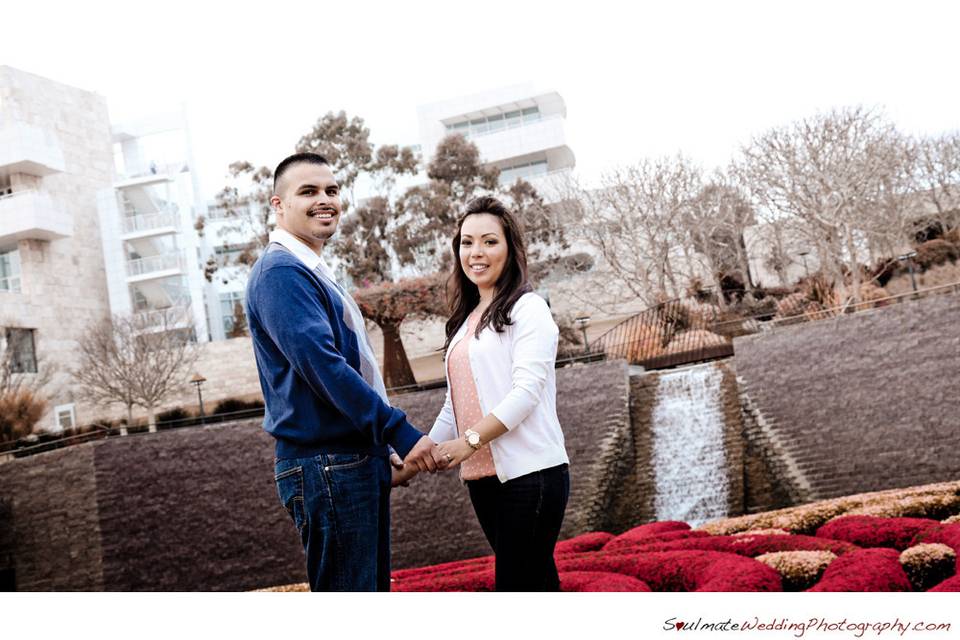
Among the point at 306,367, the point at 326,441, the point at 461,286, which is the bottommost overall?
the point at 326,441

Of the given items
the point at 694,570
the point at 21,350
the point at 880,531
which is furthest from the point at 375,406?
the point at 21,350

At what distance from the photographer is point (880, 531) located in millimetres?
3381

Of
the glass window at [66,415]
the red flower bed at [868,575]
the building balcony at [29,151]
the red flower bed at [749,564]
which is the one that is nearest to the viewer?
the red flower bed at [868,575]

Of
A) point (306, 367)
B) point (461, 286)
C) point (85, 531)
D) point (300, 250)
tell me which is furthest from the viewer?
point (85, 531)

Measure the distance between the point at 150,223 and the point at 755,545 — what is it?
18.4 m

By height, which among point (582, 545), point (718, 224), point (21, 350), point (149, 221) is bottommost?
point (582, 545)

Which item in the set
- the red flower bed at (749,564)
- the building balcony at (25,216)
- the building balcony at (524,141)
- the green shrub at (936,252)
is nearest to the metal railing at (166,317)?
A: the building balcony at (25,216)

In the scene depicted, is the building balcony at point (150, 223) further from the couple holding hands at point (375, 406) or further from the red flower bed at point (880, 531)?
the couple holding hands at point (375, 406)

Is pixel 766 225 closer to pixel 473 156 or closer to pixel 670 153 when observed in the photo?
pixel 670 153

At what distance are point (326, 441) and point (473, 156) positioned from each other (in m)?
15.6

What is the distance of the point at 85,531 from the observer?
8.79 m

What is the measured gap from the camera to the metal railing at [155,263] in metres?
19.4

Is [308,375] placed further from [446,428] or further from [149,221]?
[149,221]
